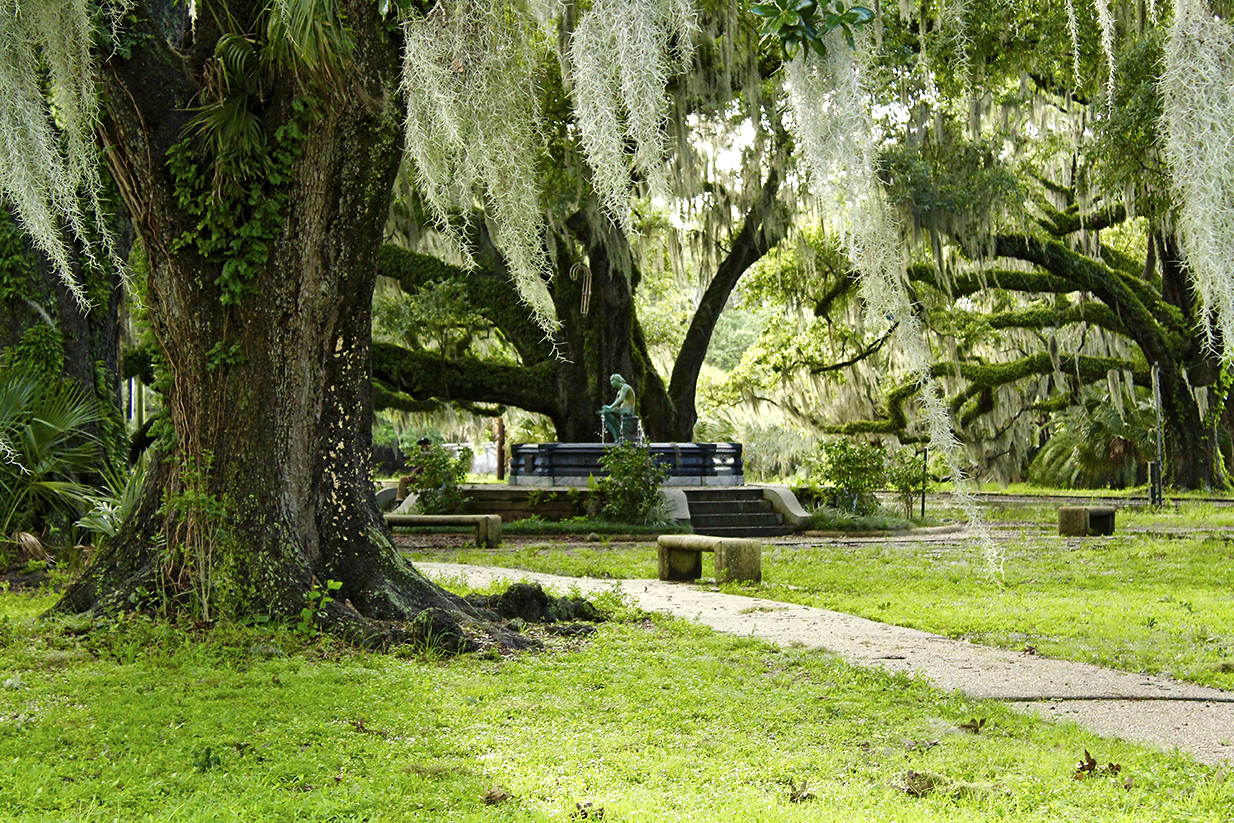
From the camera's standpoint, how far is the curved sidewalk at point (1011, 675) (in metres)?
4.25

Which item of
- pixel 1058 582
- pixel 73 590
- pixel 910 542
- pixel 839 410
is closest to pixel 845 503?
pixel 910 542

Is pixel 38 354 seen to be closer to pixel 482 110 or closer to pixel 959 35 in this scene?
pixel 482 110

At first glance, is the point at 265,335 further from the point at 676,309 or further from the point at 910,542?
the point at 676,309

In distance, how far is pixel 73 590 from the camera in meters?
5.84

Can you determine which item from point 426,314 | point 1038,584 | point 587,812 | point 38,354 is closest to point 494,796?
point 587,812

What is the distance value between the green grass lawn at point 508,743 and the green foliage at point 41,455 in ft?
11.1

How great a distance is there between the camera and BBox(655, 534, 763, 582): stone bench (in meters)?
8.77

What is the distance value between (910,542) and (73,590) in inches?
367

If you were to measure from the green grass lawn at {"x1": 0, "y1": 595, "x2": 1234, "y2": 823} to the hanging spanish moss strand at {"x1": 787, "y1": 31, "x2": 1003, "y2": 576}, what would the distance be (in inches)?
44.5

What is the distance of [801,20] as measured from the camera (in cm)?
420

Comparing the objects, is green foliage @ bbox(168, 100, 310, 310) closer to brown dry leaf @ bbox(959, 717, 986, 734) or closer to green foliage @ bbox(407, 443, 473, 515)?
brown dry leaf @ bbox(959, 717, 986, 734)

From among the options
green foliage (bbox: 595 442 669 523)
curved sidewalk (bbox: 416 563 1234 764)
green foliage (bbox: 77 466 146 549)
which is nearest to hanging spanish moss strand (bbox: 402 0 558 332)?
curved sidewalk (bbox: 416 563 1234 764)

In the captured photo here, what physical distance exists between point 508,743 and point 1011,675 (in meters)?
2.60

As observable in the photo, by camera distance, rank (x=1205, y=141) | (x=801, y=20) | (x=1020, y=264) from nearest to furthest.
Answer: (x=801, y=20)
(x=1205, y=141)
(x=1020, y=264)
